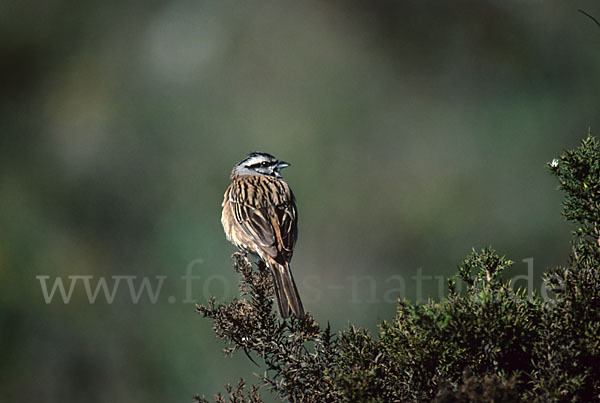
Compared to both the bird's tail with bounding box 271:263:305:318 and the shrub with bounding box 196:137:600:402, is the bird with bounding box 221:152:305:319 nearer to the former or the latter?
the bird's tail with bounding box 271:263:305:318

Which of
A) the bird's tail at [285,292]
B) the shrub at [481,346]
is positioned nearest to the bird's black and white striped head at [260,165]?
the bird's tail at [285,292]

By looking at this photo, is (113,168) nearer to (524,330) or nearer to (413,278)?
(413,278)

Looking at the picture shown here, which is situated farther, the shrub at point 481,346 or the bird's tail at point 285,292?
the bird's tail at point 285,292

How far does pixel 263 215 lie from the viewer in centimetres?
415

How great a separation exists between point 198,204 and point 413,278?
2.33m

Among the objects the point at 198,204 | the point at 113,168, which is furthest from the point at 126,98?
the point at 198,204

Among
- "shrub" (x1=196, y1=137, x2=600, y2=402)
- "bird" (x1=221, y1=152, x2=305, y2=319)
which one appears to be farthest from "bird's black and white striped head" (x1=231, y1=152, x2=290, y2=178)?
"shrub" (x1=196, y1=137, x2=600, y2=402)

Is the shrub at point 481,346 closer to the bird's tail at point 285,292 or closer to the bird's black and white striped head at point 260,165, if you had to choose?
the bird's tail at point 285,292

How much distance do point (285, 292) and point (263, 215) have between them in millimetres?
1265

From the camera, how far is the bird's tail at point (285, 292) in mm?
2660

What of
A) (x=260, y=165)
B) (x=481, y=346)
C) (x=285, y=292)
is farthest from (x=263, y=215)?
(x=481, y=346)

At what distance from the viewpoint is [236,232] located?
4.21 meters

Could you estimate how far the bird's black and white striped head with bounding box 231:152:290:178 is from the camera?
15.8 ft

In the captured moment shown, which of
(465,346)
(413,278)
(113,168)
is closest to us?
(465,346)
